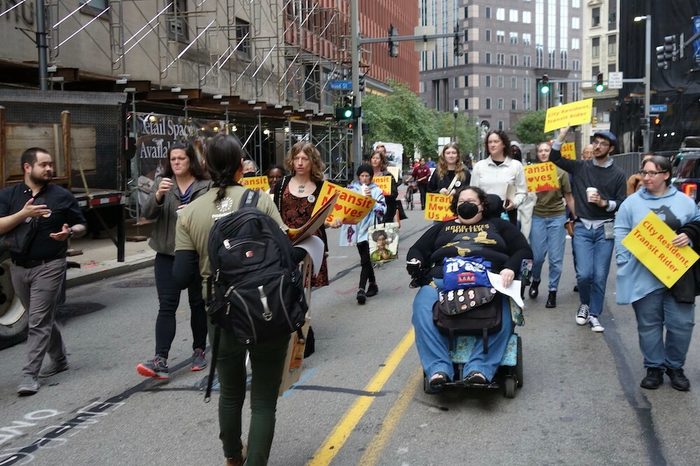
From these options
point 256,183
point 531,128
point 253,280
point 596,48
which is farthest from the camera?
point 531,128

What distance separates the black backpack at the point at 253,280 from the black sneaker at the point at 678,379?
3.35 m

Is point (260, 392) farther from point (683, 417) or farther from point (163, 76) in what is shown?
point (163, 76)

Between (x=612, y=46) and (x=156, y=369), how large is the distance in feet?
279

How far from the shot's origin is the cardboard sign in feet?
29.2

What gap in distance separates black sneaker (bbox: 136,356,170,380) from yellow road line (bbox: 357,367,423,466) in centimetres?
190

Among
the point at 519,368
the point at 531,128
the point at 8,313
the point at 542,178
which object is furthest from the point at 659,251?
the point at 531,128

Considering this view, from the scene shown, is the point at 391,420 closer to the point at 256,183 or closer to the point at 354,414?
the point at 354,414

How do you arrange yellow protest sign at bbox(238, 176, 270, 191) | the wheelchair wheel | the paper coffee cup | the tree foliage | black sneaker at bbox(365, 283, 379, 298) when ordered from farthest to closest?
1. the tree foliage
2. black sneaker at bbox(365, 283, 379, 298)
3. yellow protest sign at bbox(238, 176, 270, 191)
4. the paper coffee cup
5. the wheelchair wheel

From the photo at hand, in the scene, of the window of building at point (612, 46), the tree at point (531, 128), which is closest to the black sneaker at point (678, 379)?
the window of building at point (612, 46)

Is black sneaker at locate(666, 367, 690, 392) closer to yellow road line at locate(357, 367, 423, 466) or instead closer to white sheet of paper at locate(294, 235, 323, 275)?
yellow road line at locate(357, 367, 423, 466)

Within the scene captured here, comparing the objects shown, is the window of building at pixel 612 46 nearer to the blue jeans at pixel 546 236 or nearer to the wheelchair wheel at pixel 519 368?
the blue jeans at pixel 546 236

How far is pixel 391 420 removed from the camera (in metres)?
5.02

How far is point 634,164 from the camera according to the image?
27.9 meters

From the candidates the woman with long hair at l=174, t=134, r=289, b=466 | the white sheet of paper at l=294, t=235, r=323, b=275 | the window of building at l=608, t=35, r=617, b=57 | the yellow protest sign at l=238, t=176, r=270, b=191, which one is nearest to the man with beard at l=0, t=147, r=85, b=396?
the woman with long hair at l=174, t=134, r=289, b=466
